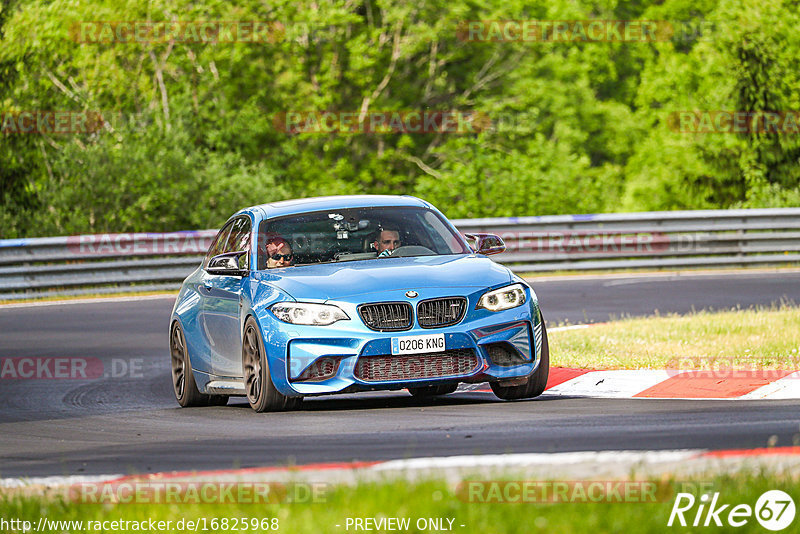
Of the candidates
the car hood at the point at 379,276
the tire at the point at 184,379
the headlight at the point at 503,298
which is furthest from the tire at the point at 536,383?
the tire at the point at 184,379

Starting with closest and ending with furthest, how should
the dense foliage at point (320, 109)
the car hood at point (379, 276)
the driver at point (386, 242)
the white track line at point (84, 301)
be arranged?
1. the car hood at point (379, 276)
2. the driver at point (386, 242)
3. the white track line at point (84, 301)
4. the dense foliage at point (320, 109)

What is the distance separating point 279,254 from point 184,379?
1473 mm

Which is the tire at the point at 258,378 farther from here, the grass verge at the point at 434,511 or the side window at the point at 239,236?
the grass verge at the point at 434,511

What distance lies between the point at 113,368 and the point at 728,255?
14605 millimetres

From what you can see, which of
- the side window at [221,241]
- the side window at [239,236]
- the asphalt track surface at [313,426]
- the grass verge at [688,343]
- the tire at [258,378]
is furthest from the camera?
the side window at [221,241]

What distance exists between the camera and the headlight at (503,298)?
9492mm

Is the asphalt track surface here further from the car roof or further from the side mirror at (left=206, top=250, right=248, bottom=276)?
the car roof

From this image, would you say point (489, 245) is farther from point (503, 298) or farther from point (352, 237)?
point (503, 298)

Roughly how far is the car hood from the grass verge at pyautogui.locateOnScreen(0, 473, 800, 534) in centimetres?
392

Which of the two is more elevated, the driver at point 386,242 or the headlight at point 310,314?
the driver at point 386,242

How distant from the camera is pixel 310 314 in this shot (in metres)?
9.35

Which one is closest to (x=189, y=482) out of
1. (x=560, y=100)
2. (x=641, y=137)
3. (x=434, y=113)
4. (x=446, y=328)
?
(x=446, y=328)

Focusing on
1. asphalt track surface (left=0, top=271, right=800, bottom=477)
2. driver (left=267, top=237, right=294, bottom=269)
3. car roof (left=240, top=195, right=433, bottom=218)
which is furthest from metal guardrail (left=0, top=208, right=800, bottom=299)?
driver (left=267, top=237, right=294, bottom=269)

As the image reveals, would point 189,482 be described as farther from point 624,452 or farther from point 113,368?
point 113,368
